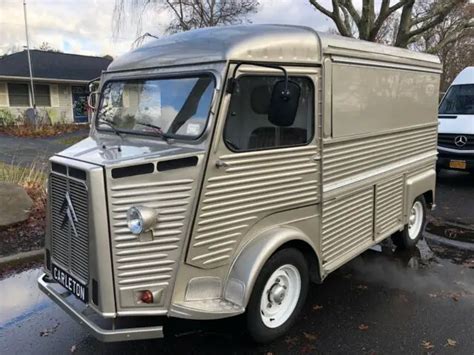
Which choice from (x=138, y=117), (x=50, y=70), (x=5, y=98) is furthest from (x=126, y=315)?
(x=50, y=70)

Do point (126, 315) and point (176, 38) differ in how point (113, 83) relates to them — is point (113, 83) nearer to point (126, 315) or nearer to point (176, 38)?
point (176, 38)

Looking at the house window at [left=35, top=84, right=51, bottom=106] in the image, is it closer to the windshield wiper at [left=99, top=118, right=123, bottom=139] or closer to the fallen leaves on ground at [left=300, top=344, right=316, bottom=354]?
the windshield wiper at [left=99, top=118, right=123, bottom=139]

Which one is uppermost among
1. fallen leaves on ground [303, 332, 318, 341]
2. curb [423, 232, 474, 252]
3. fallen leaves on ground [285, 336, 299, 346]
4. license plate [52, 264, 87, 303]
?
license plate [52, 264, 87, 303]

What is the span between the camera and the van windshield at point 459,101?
34.2 ft

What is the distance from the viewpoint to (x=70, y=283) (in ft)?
10.4

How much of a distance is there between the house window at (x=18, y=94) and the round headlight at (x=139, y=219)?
79.2 feet

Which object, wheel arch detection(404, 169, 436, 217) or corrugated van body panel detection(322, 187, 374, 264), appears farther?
wheel arch detection(404, 169, 436, 217)

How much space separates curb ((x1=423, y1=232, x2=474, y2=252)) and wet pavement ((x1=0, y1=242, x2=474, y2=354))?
0.91m

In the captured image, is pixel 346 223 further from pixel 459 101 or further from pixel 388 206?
pixel 459 101

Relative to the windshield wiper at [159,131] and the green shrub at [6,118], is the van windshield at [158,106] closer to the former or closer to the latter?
the windshield wiper at [159,131]

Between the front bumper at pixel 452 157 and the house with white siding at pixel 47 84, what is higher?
the house with white siding at pixel 47 84

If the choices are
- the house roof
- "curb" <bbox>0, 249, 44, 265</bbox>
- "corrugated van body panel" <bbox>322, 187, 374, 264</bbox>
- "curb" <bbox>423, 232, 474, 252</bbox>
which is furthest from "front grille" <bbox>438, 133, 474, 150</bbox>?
the house roof

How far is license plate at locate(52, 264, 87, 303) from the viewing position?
302cm

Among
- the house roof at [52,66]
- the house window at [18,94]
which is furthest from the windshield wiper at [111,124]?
the house window at [18,94]
